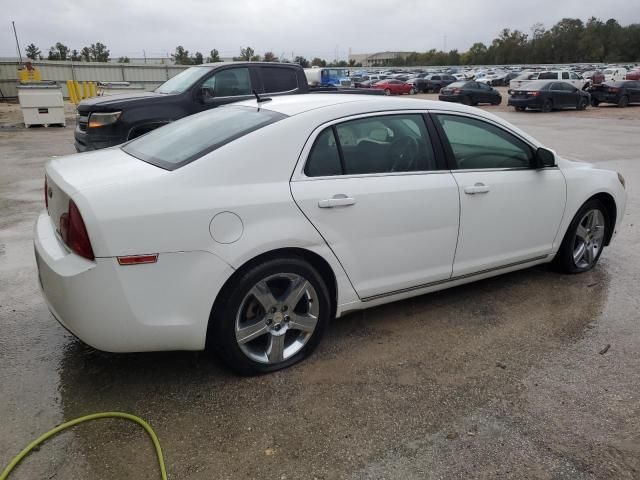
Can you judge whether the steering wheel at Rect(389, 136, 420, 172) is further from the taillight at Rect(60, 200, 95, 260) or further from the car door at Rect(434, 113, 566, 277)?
the taillight at Rect(60, 200, 95, 260)

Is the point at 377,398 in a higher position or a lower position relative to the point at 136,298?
lower

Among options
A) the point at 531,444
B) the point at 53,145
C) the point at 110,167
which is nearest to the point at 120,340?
the point at 110,167

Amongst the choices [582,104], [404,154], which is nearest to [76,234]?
[404,154]

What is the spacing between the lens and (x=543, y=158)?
13.2 feet

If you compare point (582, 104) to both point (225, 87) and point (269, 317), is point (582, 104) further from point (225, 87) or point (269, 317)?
point (269, 317)

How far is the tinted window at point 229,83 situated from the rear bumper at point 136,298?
6.09 metres

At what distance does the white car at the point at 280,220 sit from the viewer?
8.51 feet

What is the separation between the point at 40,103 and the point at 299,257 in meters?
16.8

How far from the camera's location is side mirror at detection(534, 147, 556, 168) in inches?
158

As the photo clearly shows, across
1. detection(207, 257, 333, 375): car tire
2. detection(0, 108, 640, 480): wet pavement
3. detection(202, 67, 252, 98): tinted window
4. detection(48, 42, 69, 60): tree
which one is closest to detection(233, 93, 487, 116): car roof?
detection(207, 257, 333, 375): car tire

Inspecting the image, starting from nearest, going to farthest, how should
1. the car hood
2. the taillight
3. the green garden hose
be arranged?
the green garden hose → the taillight → the car hood

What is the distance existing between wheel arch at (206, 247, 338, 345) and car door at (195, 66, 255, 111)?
228 inches

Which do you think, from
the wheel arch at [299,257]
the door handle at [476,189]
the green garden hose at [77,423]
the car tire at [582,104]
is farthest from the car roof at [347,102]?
the car tire at [582,104]

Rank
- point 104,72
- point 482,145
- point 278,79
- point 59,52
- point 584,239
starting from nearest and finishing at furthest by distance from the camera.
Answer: point 482,145
point 584,239
point 278,79
point 104,72
point 59,52
